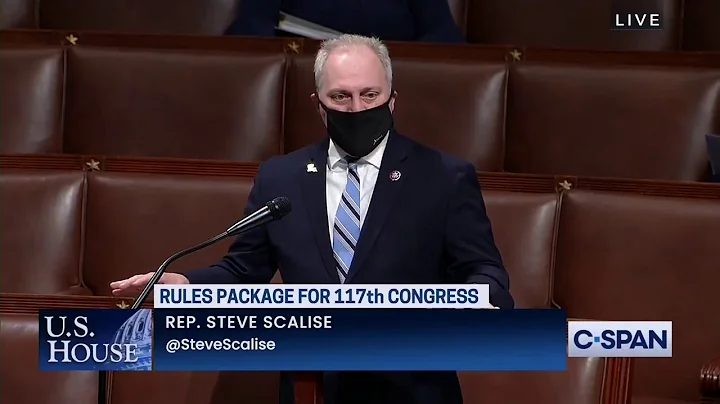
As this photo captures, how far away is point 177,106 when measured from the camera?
0.77 metres

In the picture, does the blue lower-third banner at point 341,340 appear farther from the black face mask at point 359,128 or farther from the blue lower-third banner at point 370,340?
the black face mask at point 359,128

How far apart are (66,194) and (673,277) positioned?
381 mm

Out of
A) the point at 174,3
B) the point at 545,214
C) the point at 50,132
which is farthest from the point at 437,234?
the point at 174,3

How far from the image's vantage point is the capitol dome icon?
34 cm

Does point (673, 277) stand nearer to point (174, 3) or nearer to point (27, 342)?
point (27, 342)

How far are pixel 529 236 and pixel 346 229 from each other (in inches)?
7.1

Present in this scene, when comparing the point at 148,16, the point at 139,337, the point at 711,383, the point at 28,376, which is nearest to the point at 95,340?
the point at 139,337

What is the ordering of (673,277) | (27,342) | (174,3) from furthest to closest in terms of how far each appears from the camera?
(174,3), (673,277), (27,342)

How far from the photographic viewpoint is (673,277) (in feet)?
2.05

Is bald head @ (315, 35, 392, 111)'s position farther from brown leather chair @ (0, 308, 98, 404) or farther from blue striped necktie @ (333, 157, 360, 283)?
brown leather chair @ (0, 308, 98, 404)

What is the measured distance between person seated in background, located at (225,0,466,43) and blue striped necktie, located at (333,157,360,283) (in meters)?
0.33

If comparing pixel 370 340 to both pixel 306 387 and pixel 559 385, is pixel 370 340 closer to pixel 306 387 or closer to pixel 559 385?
pixel 306 387

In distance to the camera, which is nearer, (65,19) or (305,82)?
(305,82)

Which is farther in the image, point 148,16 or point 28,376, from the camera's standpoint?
point 148,16
